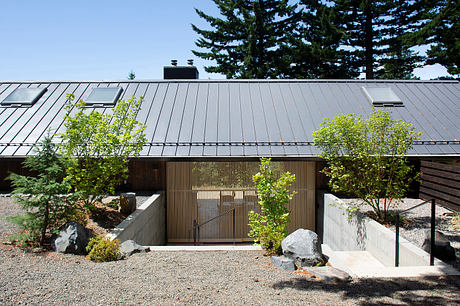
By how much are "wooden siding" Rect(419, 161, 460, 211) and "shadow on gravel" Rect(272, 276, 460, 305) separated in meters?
3.99

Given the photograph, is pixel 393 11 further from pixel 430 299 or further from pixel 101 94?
pixel 430 299

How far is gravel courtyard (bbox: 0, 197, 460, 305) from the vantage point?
386 cm

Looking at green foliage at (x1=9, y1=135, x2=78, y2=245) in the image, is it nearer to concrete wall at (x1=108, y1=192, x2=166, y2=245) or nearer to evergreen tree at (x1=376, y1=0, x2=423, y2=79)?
concrete wall at (x1=108, y1=192, x2=166, y2=245)

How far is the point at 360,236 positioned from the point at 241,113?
17.2ft

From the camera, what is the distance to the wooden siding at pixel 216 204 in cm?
962

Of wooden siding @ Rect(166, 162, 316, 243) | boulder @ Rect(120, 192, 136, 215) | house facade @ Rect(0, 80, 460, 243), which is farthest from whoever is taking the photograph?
wooden siding @ Rect(166, 162, 316, 243)

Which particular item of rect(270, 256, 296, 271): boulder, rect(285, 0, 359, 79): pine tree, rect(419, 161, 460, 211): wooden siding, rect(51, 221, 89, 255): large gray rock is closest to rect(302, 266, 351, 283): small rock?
rect(270, 256, 296, 271): boulder

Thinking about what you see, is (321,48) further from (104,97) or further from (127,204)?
(127,204)

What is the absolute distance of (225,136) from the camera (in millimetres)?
9672

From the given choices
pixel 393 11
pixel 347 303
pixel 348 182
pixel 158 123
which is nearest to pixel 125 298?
pixel 347 303

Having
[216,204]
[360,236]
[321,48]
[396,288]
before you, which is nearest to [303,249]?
[396,288]

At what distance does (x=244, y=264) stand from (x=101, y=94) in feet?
28.4

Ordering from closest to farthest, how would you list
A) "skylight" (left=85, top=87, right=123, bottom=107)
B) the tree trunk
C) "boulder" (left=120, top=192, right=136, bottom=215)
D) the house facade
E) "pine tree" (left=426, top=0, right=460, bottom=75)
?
"boulder" (left=120, top=192, right=136, bottom=215)
the house facade
"skylight" (left=85, top=87, right=123, bottom=107)
"pine tree" (left=426, top=0, right=460, bottom=75)
the tree trunk

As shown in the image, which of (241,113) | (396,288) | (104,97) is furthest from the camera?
(104,97)
